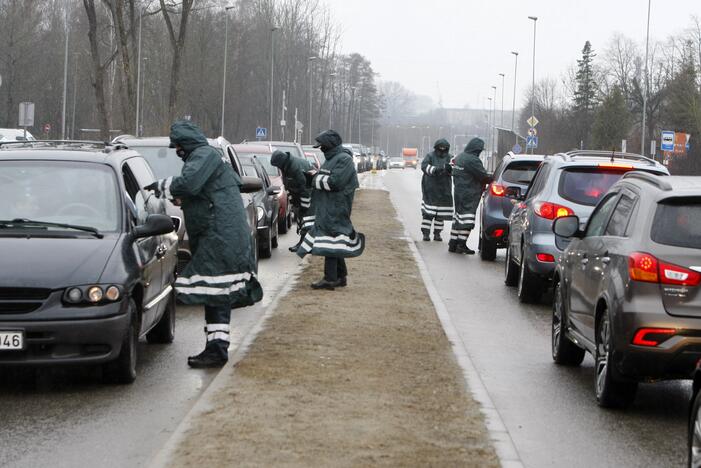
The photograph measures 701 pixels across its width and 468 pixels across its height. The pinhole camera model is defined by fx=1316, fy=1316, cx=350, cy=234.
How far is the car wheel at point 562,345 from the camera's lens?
10438mm

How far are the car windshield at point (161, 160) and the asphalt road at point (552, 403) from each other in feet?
12.3

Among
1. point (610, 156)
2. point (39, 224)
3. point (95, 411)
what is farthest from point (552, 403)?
point (610, 156)

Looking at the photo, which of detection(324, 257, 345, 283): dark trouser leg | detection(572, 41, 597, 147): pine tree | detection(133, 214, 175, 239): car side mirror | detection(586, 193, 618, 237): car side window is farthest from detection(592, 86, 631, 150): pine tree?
→ detection(133, 214, 175, 239): car side mirror

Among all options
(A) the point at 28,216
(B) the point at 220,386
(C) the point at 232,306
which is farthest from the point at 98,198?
(B) the point at 220,386

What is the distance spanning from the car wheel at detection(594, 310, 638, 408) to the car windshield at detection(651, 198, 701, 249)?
2.17 feet

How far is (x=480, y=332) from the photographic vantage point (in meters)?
12.5

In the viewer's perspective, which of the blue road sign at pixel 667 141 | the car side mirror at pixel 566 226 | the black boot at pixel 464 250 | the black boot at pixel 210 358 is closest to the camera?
the black boot at pixel 210 358

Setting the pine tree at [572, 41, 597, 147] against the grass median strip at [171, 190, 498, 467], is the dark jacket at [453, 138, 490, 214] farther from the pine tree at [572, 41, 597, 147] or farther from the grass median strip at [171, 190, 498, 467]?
the pine tree at [572, 41, 597, 147]

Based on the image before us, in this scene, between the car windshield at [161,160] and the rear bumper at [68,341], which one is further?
the car windshield at [161,160]

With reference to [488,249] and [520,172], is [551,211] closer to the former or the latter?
[520,172]

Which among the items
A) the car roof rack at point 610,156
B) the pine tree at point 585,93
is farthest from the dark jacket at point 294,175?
the pine tree at point 585,93

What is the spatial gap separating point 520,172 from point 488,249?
1.32 meters

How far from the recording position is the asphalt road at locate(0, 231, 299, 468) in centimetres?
701

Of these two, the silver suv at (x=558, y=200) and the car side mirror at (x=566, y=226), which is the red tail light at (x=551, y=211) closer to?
the silver suv at (x=558, y=200)
